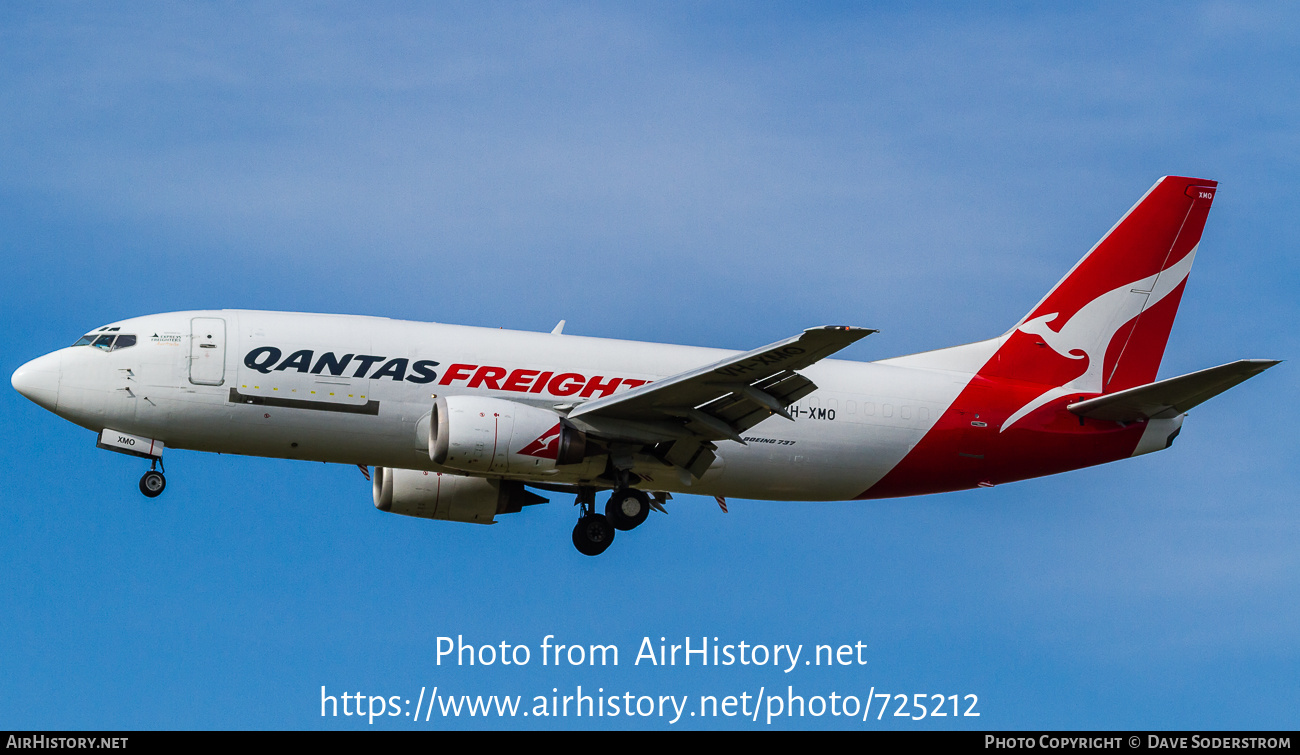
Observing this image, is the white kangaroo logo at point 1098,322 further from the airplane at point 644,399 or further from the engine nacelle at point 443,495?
the engine nacelle at point 443,495

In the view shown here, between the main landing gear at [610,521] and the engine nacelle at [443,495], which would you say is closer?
the main landing gear at [610,521]

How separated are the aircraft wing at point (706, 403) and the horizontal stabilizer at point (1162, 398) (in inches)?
315

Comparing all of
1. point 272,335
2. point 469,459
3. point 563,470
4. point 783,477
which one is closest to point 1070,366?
point 783,477

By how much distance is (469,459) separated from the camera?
28609 mm

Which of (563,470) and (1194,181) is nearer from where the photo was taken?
(563,470)

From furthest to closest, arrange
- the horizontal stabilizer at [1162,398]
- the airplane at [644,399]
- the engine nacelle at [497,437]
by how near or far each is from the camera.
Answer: the horizontal stabilizer at [1162,398] → the airplane at [644,399] → the engine nacelle at [497,437]

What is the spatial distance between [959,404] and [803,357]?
23.6 ft

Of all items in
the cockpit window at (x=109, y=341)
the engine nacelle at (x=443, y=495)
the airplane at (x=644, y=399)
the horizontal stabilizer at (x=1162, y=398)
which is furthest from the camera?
the engine nacelle at (x=443, y=495)

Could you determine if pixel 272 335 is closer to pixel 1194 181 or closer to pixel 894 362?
pixel 894 362

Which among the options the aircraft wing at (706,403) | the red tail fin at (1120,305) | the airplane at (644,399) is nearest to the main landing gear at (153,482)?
the airplane at (644,399)

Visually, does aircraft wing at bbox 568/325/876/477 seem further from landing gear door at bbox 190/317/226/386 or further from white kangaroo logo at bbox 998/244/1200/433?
white kangaroo logo at bbox 998/244/1200/433

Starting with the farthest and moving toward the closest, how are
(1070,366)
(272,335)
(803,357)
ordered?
(1070,366), (272,335), (803,357)

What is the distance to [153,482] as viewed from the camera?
29734mm

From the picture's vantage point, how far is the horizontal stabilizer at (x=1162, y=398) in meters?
30.2
